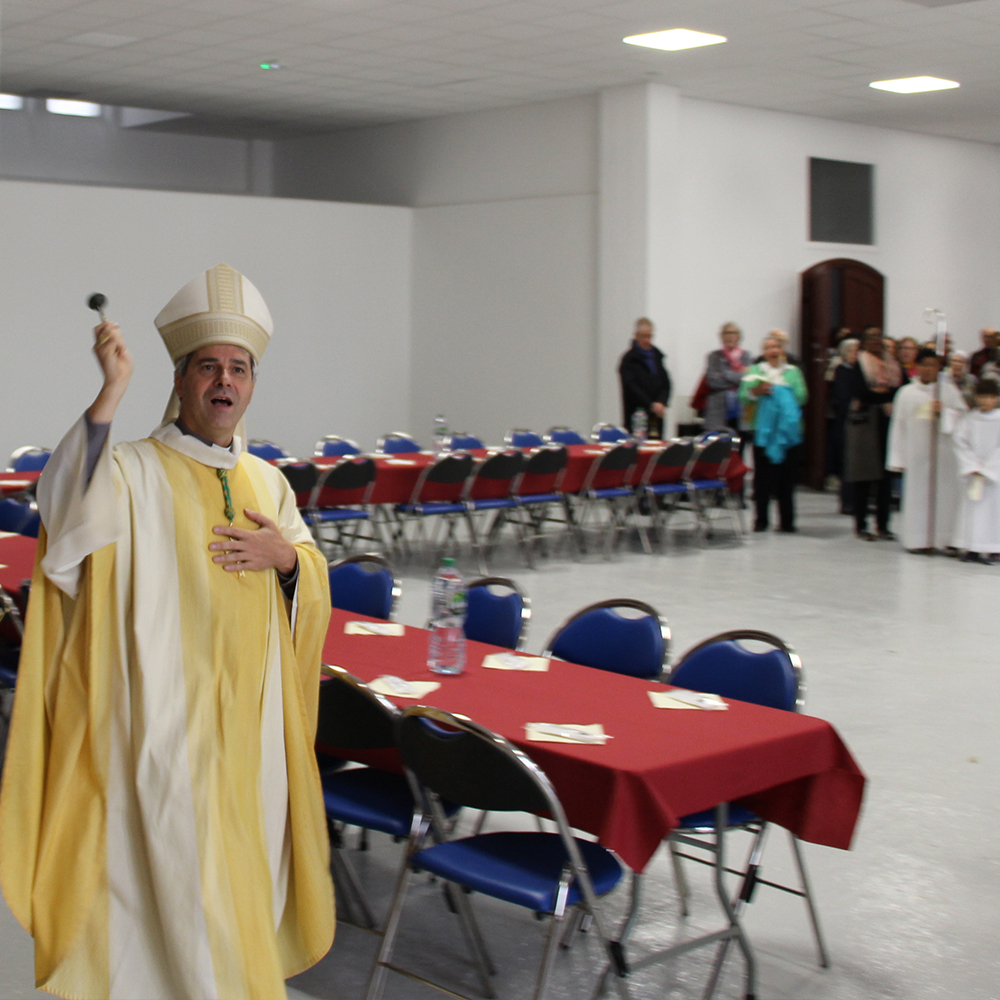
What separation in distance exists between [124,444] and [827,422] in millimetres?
11856

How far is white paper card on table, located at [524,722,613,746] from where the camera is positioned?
Answer: 305 centimetres

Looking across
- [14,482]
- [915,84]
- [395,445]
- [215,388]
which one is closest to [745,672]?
[215,388]

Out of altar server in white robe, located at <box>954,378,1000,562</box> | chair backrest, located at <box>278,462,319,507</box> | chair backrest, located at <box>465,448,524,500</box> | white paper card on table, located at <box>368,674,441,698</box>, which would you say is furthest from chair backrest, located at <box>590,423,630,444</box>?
white paper card on table, located at <box>368,674,441,698</box>

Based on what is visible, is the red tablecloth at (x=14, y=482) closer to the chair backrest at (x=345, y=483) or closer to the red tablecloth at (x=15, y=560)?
the chair backrest at (x=345, y=483)

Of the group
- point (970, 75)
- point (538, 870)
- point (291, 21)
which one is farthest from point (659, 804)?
point (970, 75)

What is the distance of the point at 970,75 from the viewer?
466 inches

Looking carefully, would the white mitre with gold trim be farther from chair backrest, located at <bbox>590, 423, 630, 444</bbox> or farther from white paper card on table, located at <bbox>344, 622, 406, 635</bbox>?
chair backrest, located at <bbox>590, 423, 630, 444</bbox>

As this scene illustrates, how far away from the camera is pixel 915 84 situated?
12.2m

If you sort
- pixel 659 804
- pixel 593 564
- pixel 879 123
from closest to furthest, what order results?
pixel 659 804 < pixel 593 564 < pixel 879 123

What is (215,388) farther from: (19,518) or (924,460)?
(924,460)

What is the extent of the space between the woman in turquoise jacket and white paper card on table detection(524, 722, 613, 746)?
7491 millimetres

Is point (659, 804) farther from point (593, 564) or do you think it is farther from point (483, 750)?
point (593, 564)

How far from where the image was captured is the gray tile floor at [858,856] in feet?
10.9

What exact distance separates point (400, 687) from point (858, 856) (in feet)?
5.22
